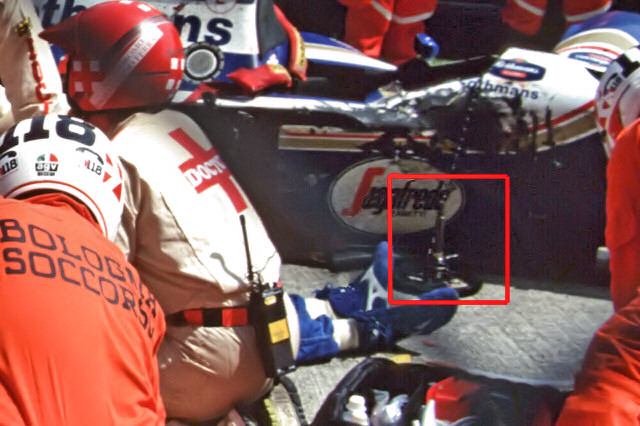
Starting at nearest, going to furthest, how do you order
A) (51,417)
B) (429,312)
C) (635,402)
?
1. (51,417)
2. (635,402)
3. (429,312)

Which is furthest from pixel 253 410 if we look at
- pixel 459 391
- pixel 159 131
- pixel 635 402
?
pixel 635 402


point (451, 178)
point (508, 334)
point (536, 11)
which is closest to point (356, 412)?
point (451, 178)

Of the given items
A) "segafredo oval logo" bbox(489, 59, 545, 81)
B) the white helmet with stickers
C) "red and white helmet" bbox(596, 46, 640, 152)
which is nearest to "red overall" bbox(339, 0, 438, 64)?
"segafredo oval logo" bbox(489, 59, 545, 81)

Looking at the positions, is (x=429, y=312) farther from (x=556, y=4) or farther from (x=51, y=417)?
(x=51, y=417)

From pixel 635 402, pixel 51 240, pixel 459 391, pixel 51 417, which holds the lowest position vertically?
pixel 459 391

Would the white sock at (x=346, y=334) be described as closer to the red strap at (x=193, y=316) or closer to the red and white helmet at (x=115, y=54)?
the red strap at (x=193, y=316)

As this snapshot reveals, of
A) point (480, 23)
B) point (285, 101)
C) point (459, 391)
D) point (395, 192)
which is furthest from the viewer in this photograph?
point (480, 23)

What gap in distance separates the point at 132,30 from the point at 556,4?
5.49 feet

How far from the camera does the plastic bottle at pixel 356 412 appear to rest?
1.49m

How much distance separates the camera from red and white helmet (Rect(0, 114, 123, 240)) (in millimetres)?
1132

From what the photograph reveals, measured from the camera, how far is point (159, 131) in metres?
1.73

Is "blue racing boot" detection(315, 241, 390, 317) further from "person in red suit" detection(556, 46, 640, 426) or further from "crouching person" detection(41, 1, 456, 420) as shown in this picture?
"person in red suit" detection(556, 46, 640, 426)

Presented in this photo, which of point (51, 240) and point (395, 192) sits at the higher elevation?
point (51, 240)

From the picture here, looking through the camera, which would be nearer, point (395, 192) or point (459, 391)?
point (459, 391)
